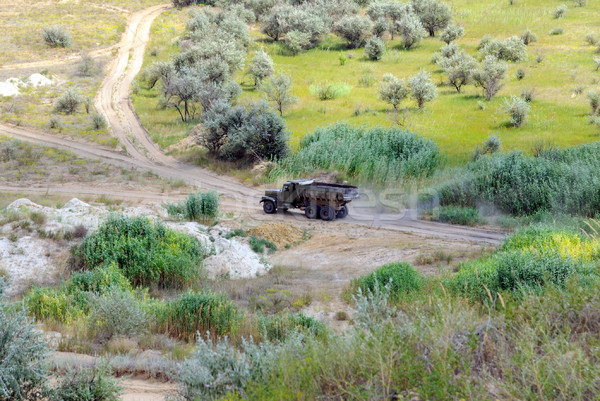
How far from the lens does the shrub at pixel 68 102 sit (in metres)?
35.7

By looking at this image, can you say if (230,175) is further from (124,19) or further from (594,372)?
(124,19)

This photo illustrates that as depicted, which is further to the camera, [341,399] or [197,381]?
[197,381]

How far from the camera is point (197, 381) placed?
5113 millimetres

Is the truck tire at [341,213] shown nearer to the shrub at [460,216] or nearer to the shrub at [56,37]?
the shrub at [460,216]

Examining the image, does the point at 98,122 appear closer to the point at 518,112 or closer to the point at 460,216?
the point at 460,216

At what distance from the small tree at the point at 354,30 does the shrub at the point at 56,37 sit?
90.5 feet

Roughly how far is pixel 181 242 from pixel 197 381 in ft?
30.7

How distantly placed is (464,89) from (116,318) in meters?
32.2

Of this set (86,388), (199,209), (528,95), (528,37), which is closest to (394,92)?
(528,95)

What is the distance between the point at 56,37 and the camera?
48.2m

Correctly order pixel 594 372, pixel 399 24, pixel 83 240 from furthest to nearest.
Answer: pixel 399 24
pixel 83 240
pixel 594 372

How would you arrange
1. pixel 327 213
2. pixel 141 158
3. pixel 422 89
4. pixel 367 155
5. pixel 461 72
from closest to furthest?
pixel 327 213 < pixel 367 155 < pixel 141 158 < pixel 422 89 < pixel 461 72

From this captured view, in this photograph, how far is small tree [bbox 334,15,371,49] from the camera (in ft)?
158

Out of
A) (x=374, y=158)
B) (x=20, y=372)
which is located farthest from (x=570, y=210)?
(x=20, y=372)
